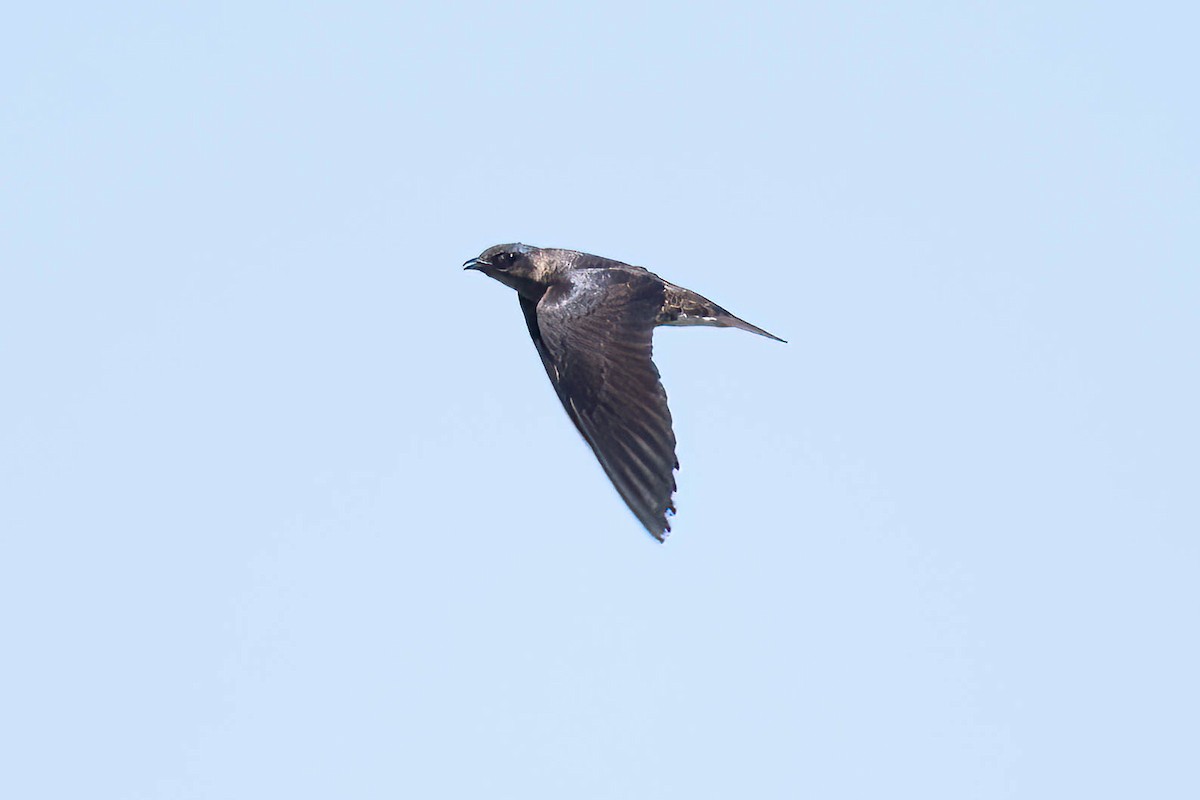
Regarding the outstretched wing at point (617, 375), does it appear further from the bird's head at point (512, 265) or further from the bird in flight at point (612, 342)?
the bird's head at point (512, 265)

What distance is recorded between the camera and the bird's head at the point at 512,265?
58.8 ft

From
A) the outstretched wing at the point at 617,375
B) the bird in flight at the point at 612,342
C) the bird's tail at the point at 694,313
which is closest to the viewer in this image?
the outstretched wing at the point at 617,375

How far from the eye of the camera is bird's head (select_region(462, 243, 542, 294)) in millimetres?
17922

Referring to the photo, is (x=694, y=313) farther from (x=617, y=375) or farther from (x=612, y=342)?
(x=617, y=375)

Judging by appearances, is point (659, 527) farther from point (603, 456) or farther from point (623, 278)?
point (623, 278)

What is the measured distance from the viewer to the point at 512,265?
18000 mm

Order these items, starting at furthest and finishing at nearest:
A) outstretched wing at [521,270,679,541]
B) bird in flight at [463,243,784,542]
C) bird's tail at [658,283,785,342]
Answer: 1. bird's tail at [658,283,785,342]
2. bird in flight at [463,243,784,542]
3. outstretched wing at [521,270,679,541]

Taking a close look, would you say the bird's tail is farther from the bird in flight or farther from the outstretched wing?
the outstretched wing

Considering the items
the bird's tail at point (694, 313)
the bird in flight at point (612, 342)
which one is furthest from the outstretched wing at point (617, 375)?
the bird's tail at point (694, 313)

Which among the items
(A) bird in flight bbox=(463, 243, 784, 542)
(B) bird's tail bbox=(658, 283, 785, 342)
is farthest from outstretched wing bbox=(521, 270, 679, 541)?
(B) bird's tail bbox=(658, 283, 785, 342)

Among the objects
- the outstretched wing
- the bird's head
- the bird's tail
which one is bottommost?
the outstretched wing

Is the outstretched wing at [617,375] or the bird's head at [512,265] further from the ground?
the bird's head at [512,265]

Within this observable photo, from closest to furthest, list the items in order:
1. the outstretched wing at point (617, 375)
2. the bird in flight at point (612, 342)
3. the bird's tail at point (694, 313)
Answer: the outstretched wing at point (617, 375) < the bird in flight at point (612, 342) < the bird's tail at point (694, 313)

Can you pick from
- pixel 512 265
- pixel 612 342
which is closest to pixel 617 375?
pixel 612 342
